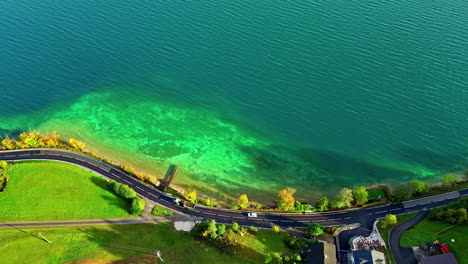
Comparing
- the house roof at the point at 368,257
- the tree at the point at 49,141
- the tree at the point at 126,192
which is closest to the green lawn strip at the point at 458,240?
Answer: the house roof at the point at 368,257

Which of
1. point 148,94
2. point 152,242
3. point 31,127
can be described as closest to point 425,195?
point 152,242

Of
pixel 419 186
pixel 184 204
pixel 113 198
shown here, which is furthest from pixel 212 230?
pixel 419 186

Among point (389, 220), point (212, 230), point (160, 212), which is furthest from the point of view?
point (160, 212)

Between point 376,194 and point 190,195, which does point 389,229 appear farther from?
point 190,195

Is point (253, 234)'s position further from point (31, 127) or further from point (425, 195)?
point (31, 127)

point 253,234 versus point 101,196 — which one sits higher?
point 101,196

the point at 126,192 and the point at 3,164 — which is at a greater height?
the point at 3,164

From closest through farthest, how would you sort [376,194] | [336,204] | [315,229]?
[315,229] → [336,204] → [376,194]
